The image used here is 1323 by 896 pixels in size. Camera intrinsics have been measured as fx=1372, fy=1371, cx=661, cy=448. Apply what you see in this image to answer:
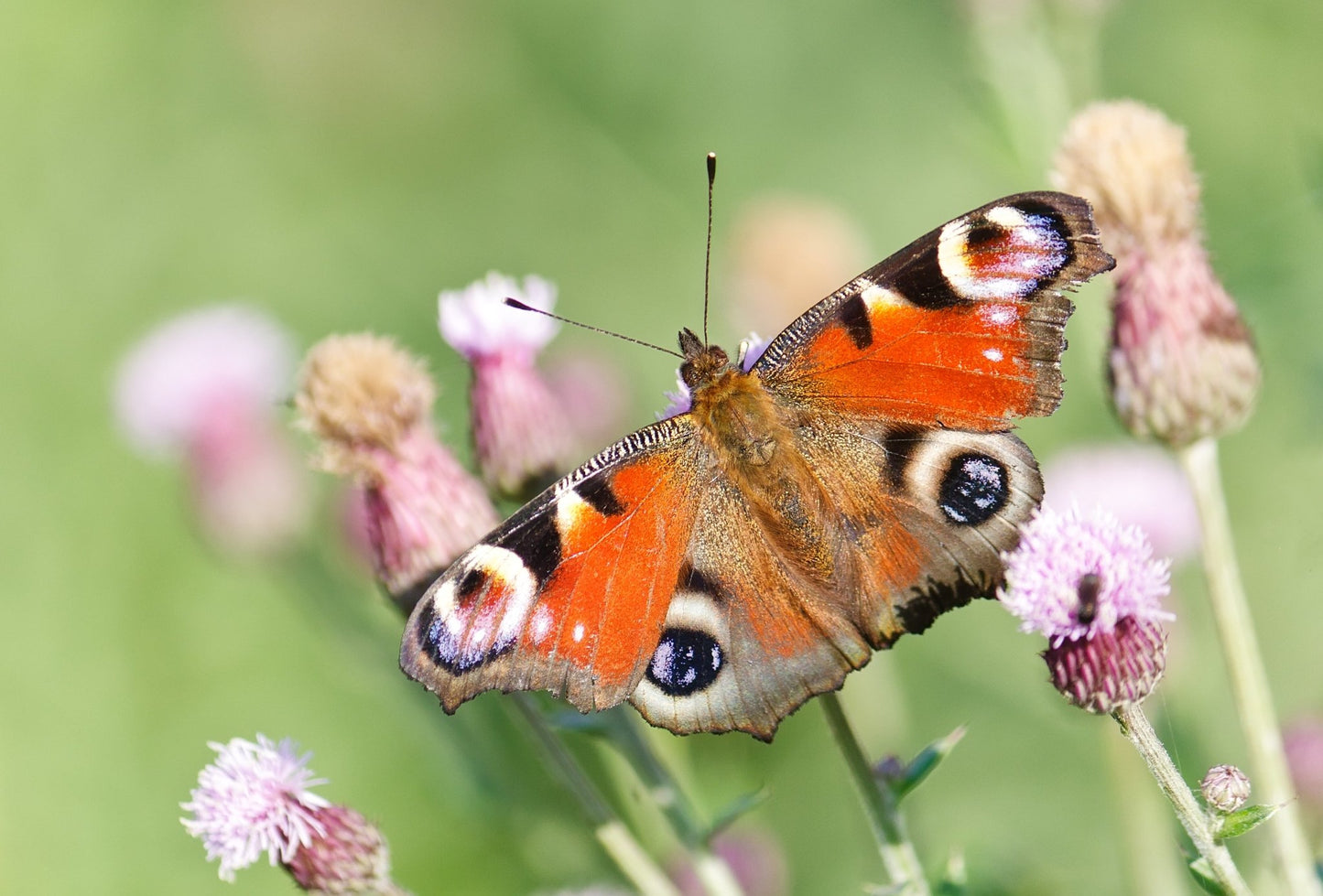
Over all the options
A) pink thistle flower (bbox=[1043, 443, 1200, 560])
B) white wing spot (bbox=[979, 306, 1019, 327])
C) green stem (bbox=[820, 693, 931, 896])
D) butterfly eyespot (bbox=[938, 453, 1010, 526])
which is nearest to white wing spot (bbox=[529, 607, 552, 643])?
green stem (bbox=[820, 693, 931, 896])

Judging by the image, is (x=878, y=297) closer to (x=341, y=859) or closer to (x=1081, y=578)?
(x=1081, y=578)

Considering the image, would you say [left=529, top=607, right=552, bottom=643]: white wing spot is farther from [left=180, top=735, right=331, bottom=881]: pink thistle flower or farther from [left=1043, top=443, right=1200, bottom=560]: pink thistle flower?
[left=1043, top=443, right=1200, bottom=560]: pink thistle flower

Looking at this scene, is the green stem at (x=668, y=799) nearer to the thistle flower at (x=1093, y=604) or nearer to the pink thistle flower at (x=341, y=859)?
the pink thistle flower at (x=341, y=859)

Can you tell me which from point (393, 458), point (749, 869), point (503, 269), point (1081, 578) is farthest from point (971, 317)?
point (503, 269)

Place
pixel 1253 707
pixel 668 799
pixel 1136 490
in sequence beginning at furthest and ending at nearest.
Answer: pixel 1136 490 → pixel 668 799 → pixel 1253 707

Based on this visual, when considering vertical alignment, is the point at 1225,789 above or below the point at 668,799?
below

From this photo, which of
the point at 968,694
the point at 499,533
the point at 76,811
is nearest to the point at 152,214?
the point at 76,811

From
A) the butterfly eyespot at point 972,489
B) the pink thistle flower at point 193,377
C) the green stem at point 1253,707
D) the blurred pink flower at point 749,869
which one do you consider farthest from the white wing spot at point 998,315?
the pink thistle flower at point 193,377

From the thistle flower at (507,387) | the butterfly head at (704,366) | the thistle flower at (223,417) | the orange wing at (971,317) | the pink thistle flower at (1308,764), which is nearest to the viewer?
the orange wing at (971,317)
